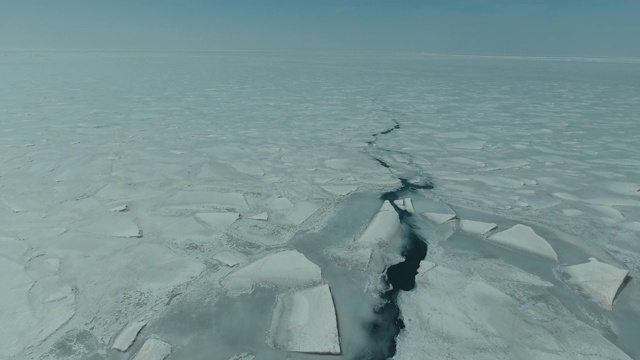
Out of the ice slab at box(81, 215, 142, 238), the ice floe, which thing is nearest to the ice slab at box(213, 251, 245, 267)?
the ice floe

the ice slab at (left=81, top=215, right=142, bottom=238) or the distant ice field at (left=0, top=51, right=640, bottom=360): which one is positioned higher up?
the distant ice field at (left=0, top=51, right=640, bottom=360)

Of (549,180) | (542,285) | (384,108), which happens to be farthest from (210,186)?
(384,108)

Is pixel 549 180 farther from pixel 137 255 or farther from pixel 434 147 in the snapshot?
pixel 137 255

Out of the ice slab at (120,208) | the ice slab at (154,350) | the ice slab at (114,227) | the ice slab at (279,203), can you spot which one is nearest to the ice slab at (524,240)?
the ice slab at (279,203)

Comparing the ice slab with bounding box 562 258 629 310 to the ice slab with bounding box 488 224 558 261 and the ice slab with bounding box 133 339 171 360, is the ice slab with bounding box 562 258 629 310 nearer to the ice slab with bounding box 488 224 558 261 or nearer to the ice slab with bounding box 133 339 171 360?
the ice slab with bounding box 488 224 558 261

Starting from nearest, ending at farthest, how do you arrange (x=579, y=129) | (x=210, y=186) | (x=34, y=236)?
(x=34, y=236) < (x=210, y=186) < (x=579, y=129)

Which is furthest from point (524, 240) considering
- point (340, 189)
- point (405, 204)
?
point (340, 189)
